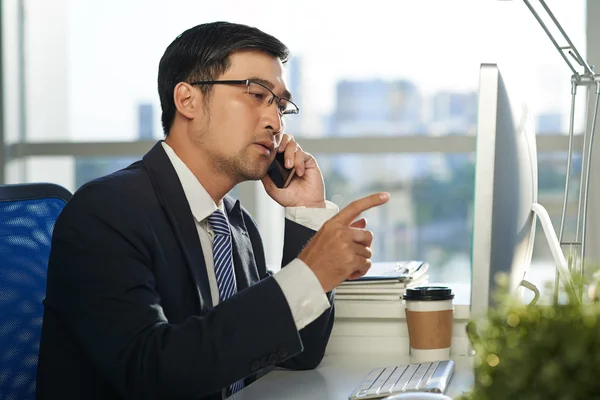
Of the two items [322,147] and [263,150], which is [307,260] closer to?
[263,150]

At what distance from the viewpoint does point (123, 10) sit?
3.39 metres

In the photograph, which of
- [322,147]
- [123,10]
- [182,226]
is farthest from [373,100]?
[182,226]

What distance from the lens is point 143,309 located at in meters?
1.17

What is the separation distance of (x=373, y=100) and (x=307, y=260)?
2033 mm

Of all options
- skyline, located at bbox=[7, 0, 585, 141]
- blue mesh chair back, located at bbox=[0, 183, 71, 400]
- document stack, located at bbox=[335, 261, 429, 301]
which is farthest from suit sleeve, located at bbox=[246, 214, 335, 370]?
skyline, located at bbox=[7, 0, 585, 141]

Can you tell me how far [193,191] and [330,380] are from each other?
437mm

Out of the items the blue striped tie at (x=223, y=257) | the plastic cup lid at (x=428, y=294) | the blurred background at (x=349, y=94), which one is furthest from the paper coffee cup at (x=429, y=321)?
the blurred background at (x=349, y=94)

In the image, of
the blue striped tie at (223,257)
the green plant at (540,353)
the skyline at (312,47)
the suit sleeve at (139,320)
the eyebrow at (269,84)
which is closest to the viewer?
the green plant at (540,353)

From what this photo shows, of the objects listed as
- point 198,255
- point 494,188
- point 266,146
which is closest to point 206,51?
point 266,146

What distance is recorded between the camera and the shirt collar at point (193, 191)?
4.91ft

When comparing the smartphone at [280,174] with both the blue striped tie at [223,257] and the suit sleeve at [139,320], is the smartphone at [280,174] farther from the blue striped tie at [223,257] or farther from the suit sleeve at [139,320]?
the suit sleeve at [139,320]

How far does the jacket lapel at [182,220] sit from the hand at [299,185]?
349 mm

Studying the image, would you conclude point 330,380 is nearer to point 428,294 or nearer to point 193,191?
point 428,294

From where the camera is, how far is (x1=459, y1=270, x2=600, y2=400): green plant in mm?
584
